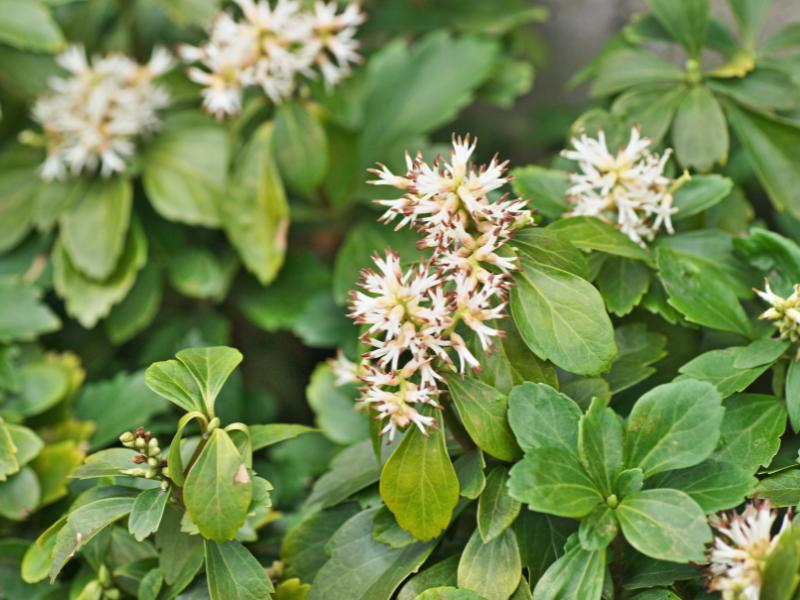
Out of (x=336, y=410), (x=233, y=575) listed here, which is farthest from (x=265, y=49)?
(x=233, y=575)

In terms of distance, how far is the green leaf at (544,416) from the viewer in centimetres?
72

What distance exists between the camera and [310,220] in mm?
1494

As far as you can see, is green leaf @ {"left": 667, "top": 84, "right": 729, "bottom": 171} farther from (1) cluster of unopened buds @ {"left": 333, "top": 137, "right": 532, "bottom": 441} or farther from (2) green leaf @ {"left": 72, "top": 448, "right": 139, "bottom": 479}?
(2) green leaf @ {"left": 72, "top": 448, "right": 139, "bottom": 479}

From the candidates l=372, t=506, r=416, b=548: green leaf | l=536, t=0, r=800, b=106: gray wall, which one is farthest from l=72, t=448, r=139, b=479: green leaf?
l=536, t=0, r=800, b=106: gray wall

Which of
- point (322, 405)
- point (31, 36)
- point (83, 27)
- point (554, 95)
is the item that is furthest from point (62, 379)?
point (554, 95)

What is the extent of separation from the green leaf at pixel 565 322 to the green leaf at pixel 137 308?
0.76 metres

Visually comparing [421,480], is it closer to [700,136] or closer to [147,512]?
[147,512]

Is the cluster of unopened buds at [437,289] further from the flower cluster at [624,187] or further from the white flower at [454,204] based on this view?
the flower cluster at [624,187]

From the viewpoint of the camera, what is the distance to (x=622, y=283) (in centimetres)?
87

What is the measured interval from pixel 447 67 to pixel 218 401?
0.62 meters

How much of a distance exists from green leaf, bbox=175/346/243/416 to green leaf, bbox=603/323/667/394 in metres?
0.34

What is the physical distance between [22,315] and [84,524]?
21.8 inches

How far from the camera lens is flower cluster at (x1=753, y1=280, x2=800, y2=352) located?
0.78m

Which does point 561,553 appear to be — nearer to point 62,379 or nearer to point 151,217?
point 62,379
